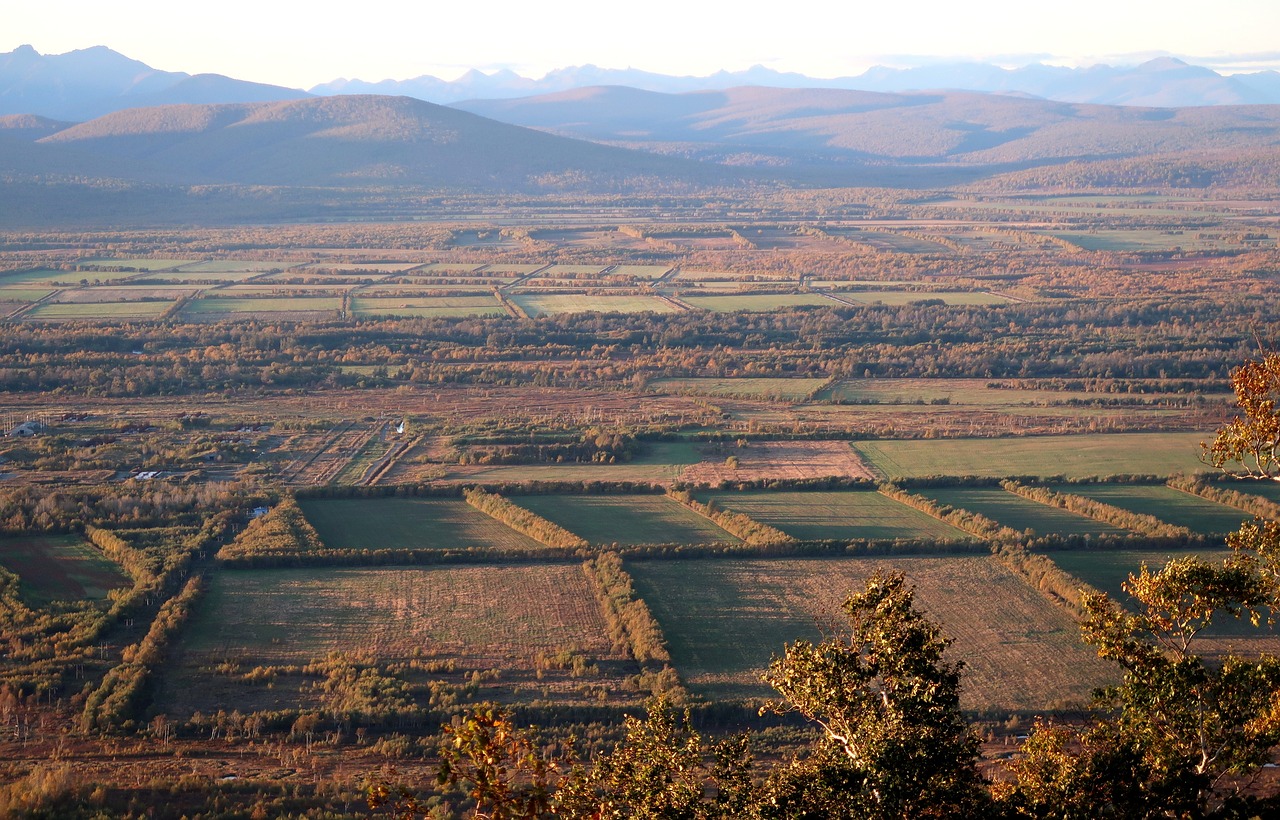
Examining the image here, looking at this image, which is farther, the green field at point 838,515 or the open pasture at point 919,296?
the open pasture at point 919,296

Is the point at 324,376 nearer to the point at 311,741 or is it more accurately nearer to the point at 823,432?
the point at 823,432

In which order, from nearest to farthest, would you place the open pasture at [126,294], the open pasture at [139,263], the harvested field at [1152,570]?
1. the harvested field at [1152,570]
2. the open pasture at [126,294]
3. the open pasture at [139,263]

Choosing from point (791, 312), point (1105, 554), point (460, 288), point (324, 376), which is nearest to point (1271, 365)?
point (1105, 554)

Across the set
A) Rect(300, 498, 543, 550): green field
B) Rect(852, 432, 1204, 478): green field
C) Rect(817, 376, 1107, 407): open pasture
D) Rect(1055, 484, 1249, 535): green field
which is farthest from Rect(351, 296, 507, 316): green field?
Rect(1055, 484, 1249, 535): green field

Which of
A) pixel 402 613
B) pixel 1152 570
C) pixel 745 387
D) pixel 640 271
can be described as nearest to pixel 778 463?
pixel 1152 570

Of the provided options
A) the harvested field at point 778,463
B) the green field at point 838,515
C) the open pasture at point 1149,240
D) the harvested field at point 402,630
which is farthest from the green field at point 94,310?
the open pasture at point 1149,240

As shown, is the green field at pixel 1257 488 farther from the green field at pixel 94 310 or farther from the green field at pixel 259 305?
the green field at pixel 94 310

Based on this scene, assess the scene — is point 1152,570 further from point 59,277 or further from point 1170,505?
point 59,277
